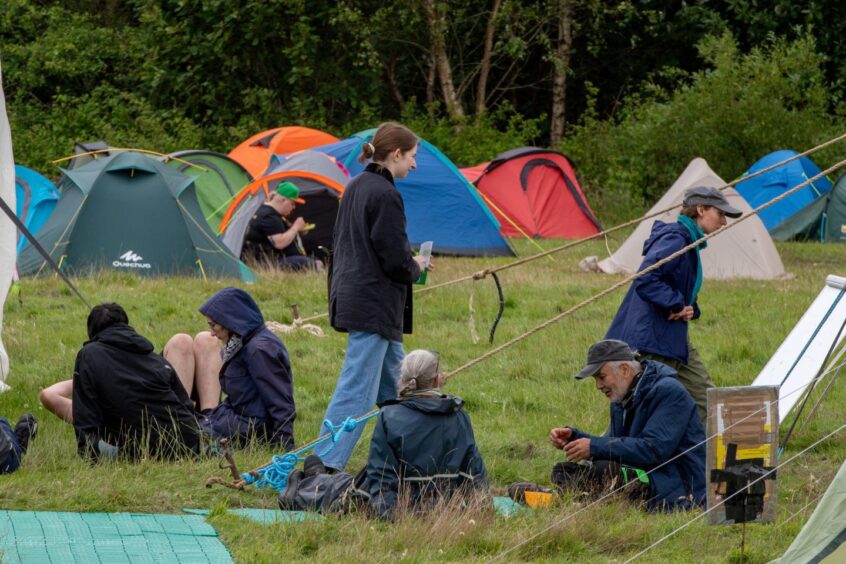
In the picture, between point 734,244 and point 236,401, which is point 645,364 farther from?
point 734,244

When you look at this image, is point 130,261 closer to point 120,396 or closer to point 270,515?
point 120,396

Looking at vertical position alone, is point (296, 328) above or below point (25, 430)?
below

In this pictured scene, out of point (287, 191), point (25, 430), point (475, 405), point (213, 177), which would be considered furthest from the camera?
point (213, 177)

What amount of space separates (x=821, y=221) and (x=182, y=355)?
44.2 ft

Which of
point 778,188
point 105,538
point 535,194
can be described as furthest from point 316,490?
point 778,188

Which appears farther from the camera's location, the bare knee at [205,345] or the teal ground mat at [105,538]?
the bare knee at [205,345]

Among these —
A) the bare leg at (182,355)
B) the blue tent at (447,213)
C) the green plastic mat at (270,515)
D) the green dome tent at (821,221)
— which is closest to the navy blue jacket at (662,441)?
the green plastic mat at (270,515)

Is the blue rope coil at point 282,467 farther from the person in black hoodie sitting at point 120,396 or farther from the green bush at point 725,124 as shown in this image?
the green bush at point 725,124

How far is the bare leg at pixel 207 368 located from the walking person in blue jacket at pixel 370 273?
1.37 meters

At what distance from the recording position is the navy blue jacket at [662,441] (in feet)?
20.6

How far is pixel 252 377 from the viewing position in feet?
23.6

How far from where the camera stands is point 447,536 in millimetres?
5480

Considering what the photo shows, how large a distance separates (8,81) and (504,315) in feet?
61.4

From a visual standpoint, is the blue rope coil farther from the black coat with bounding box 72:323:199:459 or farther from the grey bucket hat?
the grey bucket hat
